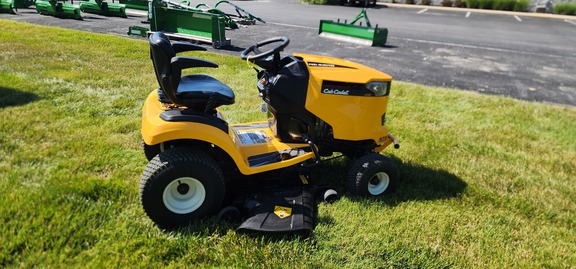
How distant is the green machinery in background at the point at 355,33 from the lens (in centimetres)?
1100

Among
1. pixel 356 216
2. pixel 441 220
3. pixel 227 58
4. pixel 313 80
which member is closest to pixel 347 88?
pixel 313 80

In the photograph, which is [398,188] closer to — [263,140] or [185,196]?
[263,140]

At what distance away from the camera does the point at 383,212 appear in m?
3.05

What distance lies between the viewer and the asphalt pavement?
786 centimetres

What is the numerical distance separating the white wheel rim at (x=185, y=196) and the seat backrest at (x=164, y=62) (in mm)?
603

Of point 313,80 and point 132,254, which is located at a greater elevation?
point 313,80

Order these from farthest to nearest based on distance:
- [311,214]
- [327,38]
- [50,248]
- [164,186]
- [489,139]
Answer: [327,38] → [489,139] → [311,214] → [164,186] → [50,248]

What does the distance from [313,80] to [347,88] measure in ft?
0.94


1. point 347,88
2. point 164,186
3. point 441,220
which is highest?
point 347,88

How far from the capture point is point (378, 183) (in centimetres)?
335

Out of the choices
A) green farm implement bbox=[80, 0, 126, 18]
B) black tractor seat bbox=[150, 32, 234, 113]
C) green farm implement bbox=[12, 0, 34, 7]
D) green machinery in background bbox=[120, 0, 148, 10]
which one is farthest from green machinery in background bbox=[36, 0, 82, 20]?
black tractor seat bbox=[150, 32, 234, 113]

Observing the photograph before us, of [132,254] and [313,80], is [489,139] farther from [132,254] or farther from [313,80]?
[132,254]

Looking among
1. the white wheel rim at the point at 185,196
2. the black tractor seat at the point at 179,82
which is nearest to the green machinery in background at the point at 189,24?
the black tractor seat at the point at 179,82

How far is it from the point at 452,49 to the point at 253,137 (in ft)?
32.2
